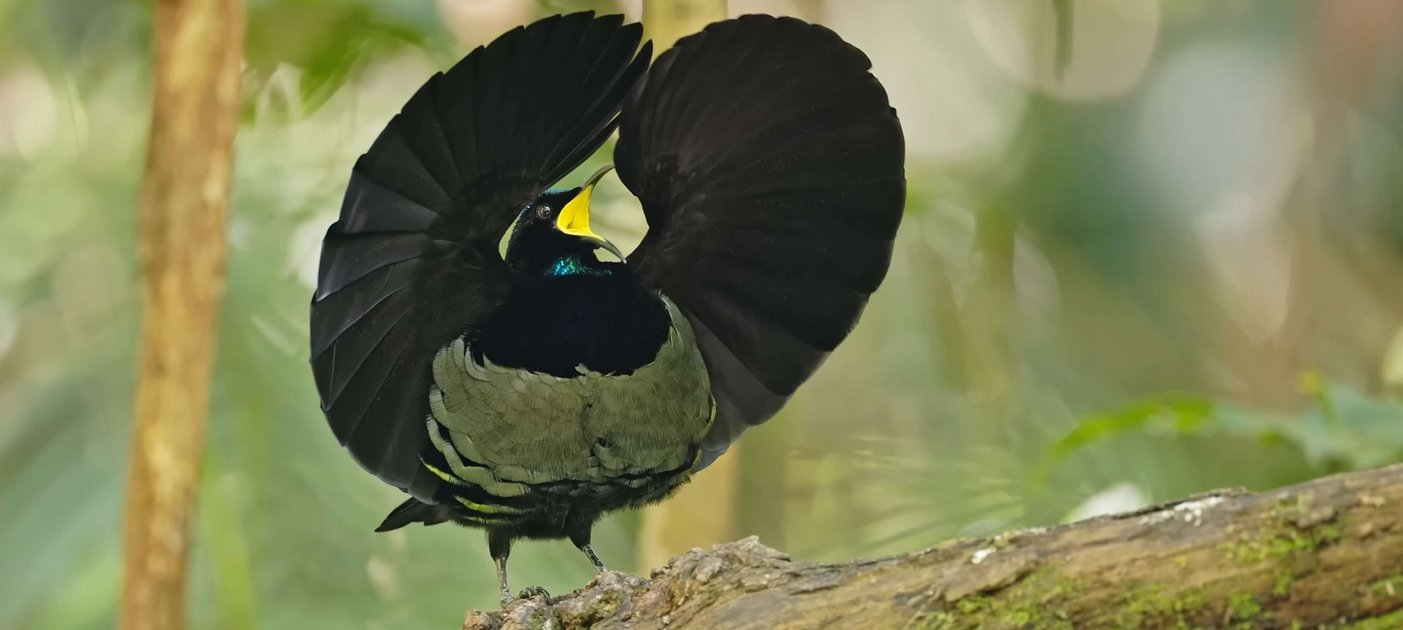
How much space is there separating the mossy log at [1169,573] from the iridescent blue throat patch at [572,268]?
556mm

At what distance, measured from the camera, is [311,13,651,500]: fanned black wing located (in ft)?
5.53

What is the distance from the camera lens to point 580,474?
1.93 m

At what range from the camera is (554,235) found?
1883 millimetres

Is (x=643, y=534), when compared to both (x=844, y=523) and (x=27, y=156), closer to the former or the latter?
(x=844, y=523)

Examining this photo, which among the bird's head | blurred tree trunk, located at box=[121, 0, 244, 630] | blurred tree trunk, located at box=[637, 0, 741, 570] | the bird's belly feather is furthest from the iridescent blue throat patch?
blurred tree trunk, located at box=[637, 0, 741, 570]

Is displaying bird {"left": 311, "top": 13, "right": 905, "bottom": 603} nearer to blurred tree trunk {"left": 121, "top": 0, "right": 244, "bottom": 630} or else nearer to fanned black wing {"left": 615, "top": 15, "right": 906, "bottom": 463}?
fanned black wing {"left": 615, "top": 15, "right": 906, "bottom": 463}

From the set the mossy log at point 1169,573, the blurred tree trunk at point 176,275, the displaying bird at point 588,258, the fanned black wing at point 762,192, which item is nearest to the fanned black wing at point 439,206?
the displaying bird at point 588,258

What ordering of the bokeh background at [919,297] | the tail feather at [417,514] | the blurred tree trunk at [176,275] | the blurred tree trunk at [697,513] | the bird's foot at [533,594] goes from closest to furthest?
the bird's foot at [533,594] → the tail feather at [417,514] → the blurred tree trunk at [176,275] → the blurred tree trunk at [697,513] → the bokeh background at [919,297]

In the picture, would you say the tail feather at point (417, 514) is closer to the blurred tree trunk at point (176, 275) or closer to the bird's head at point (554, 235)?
the bird's head at point (554, 235)

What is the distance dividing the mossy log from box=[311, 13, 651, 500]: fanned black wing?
0.65 metres

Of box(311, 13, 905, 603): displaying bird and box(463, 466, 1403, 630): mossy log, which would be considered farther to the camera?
box(311, 13, 905, 603): displaying bird

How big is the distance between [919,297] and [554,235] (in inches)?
139

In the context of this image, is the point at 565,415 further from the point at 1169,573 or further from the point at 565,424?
the point at 1169,573

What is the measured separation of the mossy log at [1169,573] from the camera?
4.26 ft
